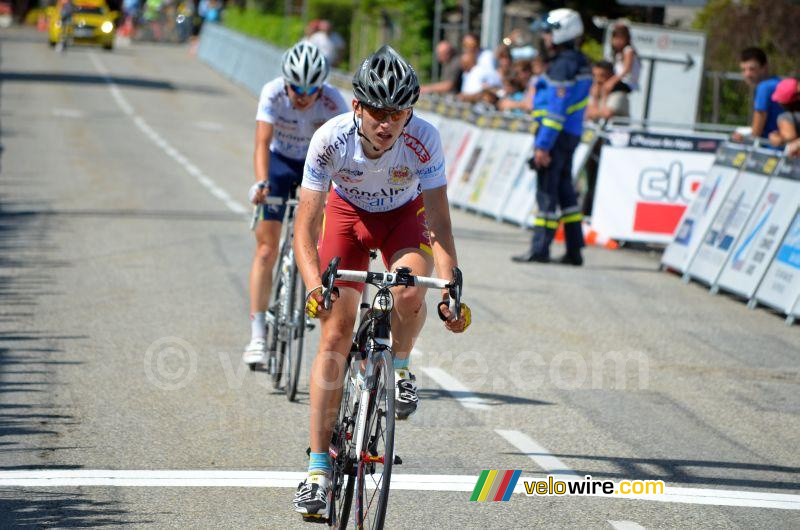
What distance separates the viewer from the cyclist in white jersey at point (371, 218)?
5551 millimetres

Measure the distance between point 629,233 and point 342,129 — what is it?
11036mm

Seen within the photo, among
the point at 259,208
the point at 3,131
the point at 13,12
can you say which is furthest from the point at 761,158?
the point at 13,12

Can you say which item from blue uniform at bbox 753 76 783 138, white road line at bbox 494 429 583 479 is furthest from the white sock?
blue uniform at bbox 753 76 783 138

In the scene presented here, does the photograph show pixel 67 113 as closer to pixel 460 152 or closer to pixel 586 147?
pixel 460 152

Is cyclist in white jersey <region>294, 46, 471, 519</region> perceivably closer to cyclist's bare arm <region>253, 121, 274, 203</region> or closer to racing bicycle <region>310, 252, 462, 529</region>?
racing bicycle <region>310, 252, 462, 529</region>

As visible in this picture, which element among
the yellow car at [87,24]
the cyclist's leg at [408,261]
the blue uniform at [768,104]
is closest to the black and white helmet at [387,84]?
the cyclist's leg at [408,261]

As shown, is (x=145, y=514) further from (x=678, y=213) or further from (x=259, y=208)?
(x=678, y=213)

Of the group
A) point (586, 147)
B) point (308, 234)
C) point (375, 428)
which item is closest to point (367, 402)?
point (375, 428)

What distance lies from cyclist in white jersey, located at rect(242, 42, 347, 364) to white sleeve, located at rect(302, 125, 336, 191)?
2.25 metres

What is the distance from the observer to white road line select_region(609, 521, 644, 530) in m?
6.07

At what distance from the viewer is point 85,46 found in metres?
64.3

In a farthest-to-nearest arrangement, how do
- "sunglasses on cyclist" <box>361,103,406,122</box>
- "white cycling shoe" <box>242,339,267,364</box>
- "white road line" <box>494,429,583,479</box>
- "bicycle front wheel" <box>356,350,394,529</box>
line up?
"white cycling shoe" <box>242,339,267,364</box>
"white road line" <box>494,429,583,479</box>
"sunglasses on cyclist" <box>361,103,406,122</box>
"bicycle front wheel" <box>356,350,394,529</box>

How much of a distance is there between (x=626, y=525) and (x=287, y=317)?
9.86 ft

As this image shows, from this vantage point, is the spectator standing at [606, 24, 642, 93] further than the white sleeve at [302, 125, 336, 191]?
Yes
